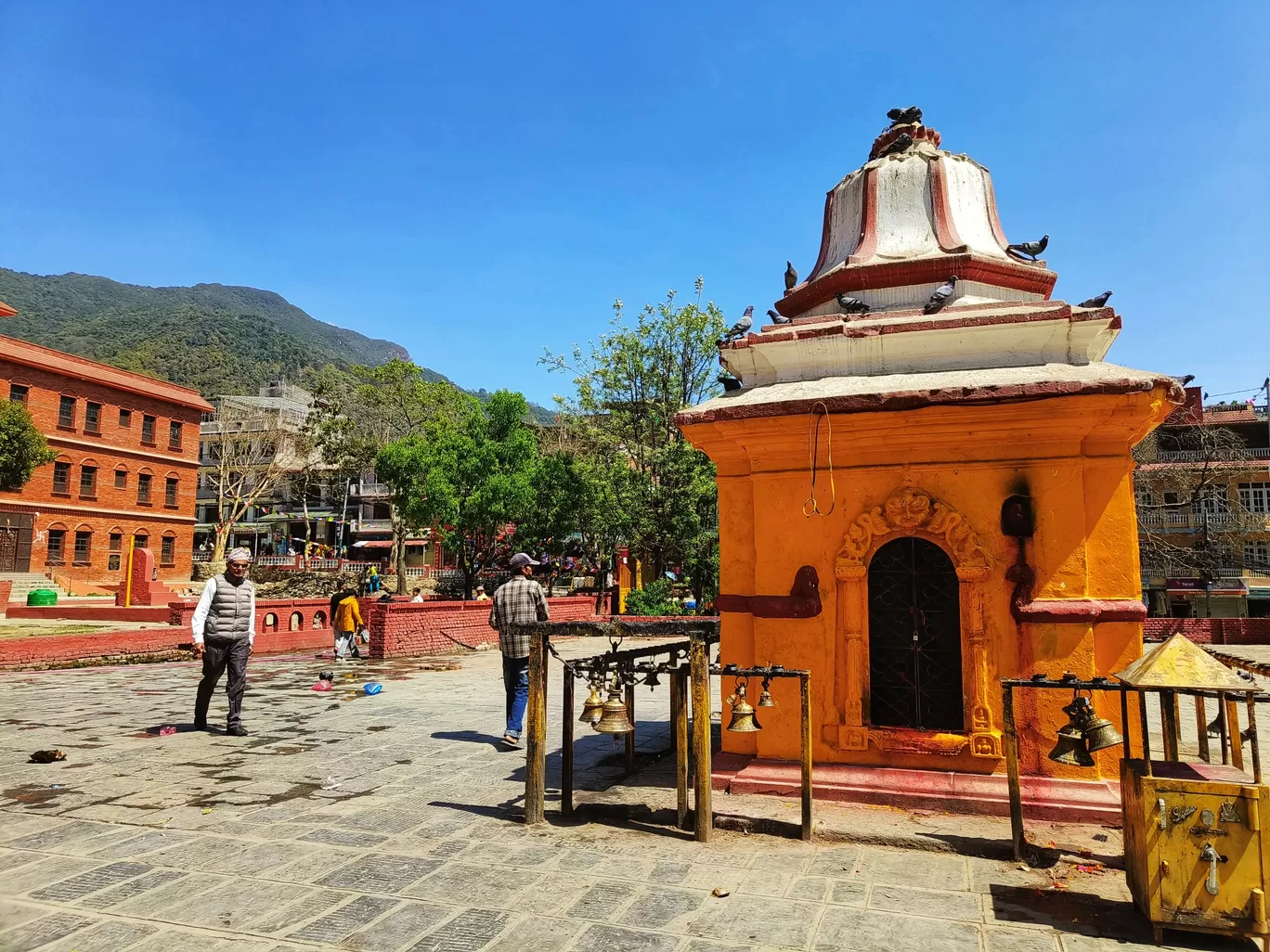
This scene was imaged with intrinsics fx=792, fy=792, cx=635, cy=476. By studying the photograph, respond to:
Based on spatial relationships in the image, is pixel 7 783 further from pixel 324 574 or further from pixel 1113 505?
pixel 324 574

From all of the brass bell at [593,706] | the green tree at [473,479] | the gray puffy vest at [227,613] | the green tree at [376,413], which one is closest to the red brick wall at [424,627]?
the green tree at [473,479]

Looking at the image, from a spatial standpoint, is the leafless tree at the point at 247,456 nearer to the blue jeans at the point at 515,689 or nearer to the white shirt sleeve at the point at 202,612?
the white shirt sleeve at the point at 202,612

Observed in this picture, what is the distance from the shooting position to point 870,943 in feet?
12.9

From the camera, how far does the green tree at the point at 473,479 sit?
2692cm

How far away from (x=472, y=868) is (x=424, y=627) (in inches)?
615

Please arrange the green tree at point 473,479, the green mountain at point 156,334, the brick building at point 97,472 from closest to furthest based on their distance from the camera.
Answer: the green tree at point 473,479
the brick building at point 97,472
the green mountain at point 156,334

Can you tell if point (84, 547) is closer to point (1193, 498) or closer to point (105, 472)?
point (105, 472)

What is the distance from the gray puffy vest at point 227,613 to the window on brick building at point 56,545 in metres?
34.8

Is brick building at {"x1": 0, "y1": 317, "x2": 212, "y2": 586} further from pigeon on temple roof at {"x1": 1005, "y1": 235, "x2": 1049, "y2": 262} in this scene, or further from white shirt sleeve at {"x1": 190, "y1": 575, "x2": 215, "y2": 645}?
pigeon on temple roof at {"x1": 1005, "y1": 235, "x2": 1049, "y2": 262}

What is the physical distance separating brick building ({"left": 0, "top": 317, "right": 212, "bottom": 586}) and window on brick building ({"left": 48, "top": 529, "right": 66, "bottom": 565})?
4 centimetres

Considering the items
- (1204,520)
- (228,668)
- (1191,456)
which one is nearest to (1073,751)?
(228,668)

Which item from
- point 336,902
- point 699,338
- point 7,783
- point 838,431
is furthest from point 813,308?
point 699,338

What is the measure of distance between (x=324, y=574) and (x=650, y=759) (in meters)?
38.3

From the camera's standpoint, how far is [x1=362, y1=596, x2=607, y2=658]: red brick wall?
18.9m
